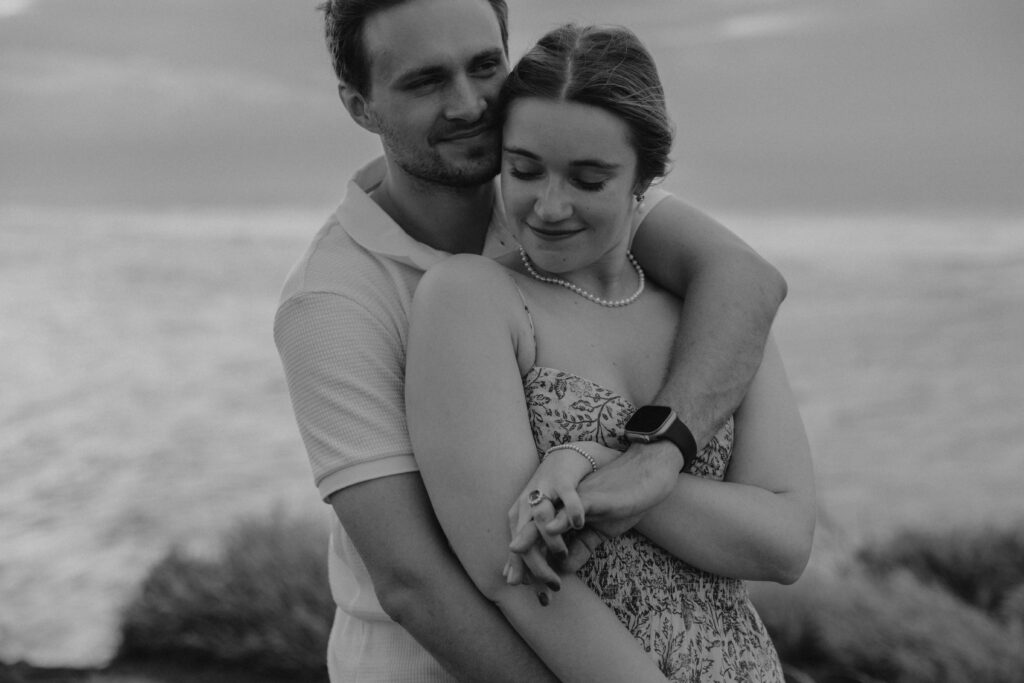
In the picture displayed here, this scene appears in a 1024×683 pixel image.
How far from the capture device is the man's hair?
7.24ft

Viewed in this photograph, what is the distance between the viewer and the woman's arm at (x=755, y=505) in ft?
5.59

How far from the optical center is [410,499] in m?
1.76

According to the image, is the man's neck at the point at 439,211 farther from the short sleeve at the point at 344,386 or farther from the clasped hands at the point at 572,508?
the clasped hands at the point at 572,508

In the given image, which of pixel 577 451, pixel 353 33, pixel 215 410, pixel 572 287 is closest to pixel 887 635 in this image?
pixel 572 287

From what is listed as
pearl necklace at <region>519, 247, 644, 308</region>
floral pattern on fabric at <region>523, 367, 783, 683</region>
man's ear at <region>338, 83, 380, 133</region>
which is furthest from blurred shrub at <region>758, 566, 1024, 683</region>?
man's ear at <region>338, 83, 380, 133</region>

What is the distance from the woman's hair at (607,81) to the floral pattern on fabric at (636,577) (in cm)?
42

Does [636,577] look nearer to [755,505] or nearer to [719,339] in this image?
[755,505]

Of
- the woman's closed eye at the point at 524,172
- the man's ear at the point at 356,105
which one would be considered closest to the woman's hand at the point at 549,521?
the woman's closed eye at the point at 524,172

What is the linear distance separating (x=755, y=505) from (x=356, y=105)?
1.25 metres

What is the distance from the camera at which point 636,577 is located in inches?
67.6

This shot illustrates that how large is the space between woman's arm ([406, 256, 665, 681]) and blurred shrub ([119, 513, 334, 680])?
242 centimetres

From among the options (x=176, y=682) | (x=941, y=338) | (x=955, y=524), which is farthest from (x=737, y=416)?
(x=941, y=338)

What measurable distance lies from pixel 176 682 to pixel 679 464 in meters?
2.89

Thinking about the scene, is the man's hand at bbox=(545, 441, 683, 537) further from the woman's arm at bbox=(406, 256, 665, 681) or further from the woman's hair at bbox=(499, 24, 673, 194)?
the woman's hair at bbox=(499, 24, 673, 194)
